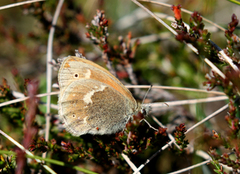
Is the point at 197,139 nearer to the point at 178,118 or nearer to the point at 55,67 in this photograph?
the point at 178,118

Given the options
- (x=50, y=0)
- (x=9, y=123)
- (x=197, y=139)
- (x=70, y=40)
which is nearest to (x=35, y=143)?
(x=9, y=123)

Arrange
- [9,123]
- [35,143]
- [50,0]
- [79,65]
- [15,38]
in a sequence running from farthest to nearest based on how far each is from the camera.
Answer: [15,38], [50,0], [9,123], [79,65], [35,143]

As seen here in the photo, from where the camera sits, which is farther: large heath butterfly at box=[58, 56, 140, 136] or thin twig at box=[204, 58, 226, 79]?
large heath butterfly at box=[58, 56, 140, 136]

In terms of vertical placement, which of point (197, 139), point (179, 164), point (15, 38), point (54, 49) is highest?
point (15, 38)

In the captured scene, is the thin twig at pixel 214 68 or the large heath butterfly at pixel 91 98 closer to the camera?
the thin twig at pixel 214 68

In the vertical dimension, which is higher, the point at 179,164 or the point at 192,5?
the point at 192,5

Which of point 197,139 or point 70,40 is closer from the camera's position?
point 197,139

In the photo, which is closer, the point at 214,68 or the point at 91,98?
the point at 214,68

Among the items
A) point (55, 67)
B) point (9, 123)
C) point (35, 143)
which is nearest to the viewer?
point (35, 143)
